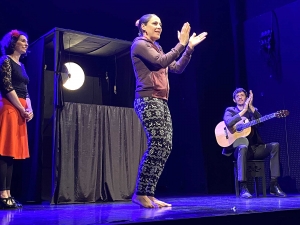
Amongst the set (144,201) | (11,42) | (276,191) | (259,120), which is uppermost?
(11,42)

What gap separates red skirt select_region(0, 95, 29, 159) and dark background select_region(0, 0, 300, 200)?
1.99 meters

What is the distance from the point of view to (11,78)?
140 inches

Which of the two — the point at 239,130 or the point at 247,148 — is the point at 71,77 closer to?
the point at 239,130

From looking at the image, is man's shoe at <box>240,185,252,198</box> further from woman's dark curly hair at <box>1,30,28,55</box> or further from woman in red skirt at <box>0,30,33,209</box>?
woman's dark curly hair at <box>1,30,28,55</box>

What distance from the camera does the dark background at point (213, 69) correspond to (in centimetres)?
550

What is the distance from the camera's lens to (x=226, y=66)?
20.6 ft

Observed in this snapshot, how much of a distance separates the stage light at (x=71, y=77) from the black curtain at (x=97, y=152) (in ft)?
0.82

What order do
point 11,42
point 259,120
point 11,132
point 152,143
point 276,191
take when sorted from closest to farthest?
point 152,143 < point 11,132 < point 11,42 < point 276,191 < point 259,120

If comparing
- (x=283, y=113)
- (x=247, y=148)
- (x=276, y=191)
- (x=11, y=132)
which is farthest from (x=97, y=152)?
(x=283, y=113)

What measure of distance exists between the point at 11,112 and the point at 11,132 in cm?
17

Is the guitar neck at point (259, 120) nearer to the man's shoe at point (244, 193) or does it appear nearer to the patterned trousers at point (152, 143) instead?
the man's shoe at point (244, 193)

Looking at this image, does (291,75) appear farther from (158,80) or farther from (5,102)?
(5,102)

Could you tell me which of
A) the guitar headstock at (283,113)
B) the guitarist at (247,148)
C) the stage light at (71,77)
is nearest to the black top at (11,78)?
the stage light at (71,77)

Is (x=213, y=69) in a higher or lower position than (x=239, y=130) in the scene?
higher
